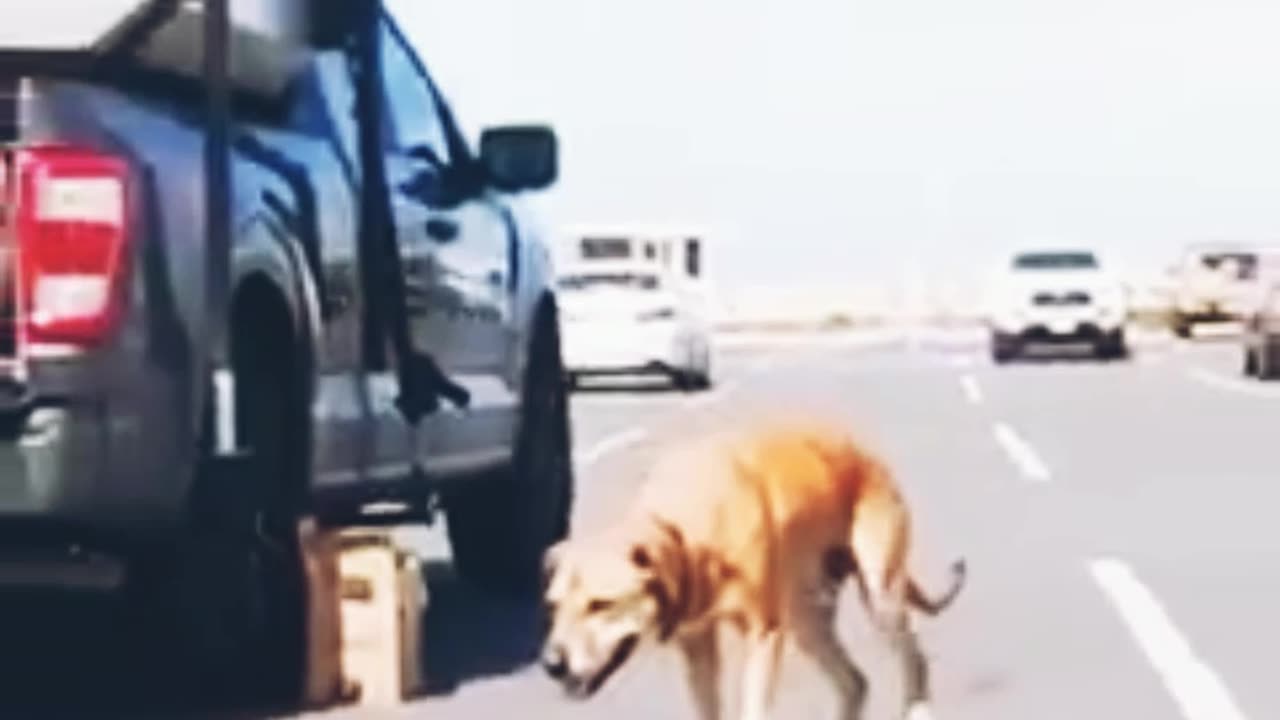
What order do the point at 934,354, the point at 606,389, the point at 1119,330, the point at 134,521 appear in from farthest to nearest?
the point at 934,354 < the point at 1119,330 < the point at 606,389 < the point at 134,521

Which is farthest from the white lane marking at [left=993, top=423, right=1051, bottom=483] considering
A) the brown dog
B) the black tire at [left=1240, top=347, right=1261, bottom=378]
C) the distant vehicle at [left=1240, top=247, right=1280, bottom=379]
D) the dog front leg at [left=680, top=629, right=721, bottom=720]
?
the black tire at [left=1240, top=347, right=1261, bottom=378]

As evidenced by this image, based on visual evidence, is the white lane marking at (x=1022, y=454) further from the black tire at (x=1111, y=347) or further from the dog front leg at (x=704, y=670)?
the black tire at (x=1111, y=347)

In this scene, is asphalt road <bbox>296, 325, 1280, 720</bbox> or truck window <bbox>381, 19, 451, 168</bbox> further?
truck window <bbox>381, 19, 451, 168</bbox>

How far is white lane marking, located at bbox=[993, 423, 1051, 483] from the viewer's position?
23.4 m

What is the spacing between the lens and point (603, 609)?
8.84 metres

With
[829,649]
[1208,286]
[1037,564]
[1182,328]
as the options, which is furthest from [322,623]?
[1182,328]

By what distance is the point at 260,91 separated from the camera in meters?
11.7

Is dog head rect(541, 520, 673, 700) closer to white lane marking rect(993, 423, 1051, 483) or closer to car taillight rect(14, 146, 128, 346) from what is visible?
car taillight rect(14, 146, 128, 346)

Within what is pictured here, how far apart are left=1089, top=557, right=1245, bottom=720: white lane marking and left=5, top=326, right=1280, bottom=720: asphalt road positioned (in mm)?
14

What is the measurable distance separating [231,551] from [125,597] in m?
0.99

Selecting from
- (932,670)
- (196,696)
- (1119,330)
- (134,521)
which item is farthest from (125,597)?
(1119,330)

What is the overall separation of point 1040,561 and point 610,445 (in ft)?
35.3

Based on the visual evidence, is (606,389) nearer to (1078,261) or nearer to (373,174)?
(1078,261)

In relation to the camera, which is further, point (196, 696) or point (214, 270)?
point (196, 696)
